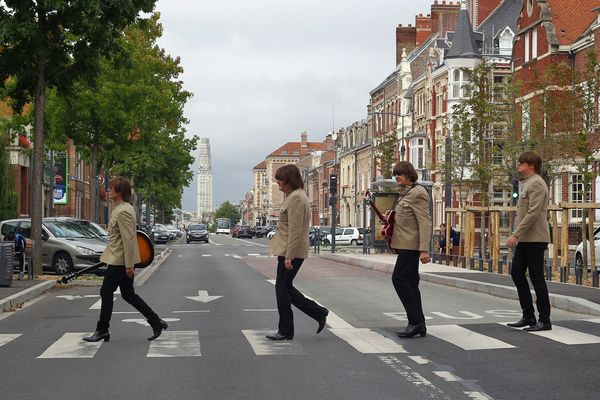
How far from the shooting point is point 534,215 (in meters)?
10.9

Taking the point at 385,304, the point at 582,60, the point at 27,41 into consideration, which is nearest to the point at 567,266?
the point at 385,304

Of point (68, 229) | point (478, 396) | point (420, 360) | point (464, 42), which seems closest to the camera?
point (478, 396)

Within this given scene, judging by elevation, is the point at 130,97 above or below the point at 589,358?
above

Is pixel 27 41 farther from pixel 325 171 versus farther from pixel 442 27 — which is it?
pixel 325 171

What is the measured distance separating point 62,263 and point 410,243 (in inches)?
611

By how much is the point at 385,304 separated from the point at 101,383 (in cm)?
835

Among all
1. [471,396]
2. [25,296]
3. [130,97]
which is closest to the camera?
[471,396]

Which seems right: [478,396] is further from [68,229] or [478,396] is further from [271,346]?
[68,229]

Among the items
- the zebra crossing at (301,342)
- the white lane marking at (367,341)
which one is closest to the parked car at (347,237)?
the zebra crossing at (301,342)

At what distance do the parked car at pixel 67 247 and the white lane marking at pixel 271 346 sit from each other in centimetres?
1377

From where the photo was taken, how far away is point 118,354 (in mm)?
9461

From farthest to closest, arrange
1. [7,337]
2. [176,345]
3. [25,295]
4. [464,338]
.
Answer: [25,295] → [7,337] → [464,338] → [176,345]

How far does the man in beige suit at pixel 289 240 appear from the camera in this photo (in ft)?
33.5

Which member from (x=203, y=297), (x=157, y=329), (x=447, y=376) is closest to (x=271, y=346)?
(x=157, y=329)
